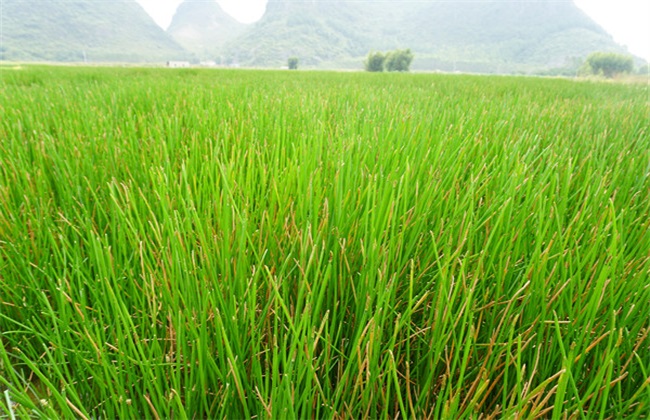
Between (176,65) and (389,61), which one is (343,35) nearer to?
(389,61)

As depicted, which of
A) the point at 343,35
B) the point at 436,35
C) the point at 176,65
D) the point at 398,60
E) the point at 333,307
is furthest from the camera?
the point at 343,35

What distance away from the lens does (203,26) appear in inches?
6545

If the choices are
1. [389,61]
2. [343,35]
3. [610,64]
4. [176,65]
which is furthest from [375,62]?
[343,35]

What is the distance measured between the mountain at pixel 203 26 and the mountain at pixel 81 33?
27357 millimetres

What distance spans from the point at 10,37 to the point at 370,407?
11741 centimetres

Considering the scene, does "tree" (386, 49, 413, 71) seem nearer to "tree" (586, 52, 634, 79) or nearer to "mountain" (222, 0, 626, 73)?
"tree" (586, 52, 634, 79)

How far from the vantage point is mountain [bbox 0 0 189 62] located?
83062 millimetres

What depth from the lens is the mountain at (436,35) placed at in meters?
95.8

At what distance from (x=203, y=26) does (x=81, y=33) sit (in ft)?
248

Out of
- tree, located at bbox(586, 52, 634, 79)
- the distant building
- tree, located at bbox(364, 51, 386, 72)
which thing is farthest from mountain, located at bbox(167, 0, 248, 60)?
tree, located at bbox(586, 52, 634, 79)

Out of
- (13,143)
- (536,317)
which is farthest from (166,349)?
(13,143)

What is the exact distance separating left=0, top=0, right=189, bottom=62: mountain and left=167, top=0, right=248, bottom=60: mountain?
27357 millimetres

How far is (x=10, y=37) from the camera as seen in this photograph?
83.2 m

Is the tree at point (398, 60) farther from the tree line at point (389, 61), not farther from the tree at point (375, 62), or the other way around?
the tree at point (375, 62)
